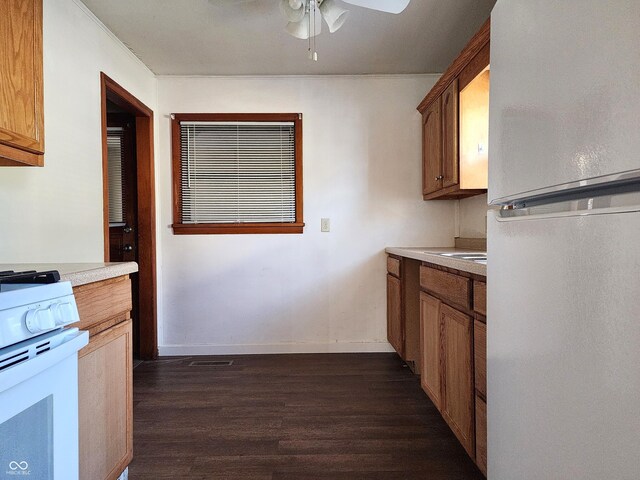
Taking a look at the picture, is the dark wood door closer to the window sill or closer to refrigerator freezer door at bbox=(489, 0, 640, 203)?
the window sill

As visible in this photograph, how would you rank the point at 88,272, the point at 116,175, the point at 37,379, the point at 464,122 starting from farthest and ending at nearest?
the point at 116,175, the point at 464,122, the point at 88,272, the point at 37,379

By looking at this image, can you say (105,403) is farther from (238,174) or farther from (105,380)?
(238,174)

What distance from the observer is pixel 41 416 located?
2.76ft

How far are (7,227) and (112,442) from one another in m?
1.03

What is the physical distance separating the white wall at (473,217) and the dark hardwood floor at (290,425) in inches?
47.5

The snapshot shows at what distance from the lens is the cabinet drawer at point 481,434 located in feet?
4.37

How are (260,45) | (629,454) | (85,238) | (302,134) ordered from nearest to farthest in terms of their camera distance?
1. (629,454)
2. (85,238)
3. (260,45)
4. (302,134)

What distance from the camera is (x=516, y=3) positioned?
2.89ft

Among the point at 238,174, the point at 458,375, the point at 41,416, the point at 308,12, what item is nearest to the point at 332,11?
the point at 308,12

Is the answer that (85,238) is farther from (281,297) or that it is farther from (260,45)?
(260,45)

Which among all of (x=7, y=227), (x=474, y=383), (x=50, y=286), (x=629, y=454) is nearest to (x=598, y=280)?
(x=629, y=454)

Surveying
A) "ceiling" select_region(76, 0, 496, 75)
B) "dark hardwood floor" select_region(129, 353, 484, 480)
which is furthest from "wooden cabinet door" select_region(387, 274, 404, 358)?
"ceiling" select_region(76, 0, 496, 75)

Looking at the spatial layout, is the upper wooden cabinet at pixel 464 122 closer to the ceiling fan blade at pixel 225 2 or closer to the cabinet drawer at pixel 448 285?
the cabinet drawer at pixel 448 285

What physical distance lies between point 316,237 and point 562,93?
8.25 ft
